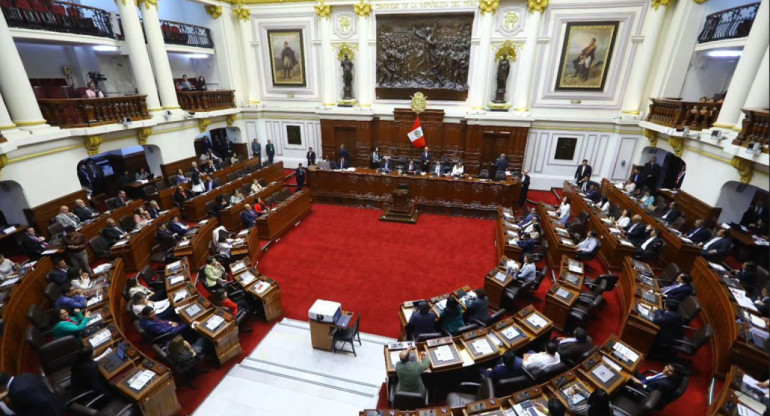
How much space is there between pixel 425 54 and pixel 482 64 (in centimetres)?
243

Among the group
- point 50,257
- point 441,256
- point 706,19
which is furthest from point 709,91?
point 50,257

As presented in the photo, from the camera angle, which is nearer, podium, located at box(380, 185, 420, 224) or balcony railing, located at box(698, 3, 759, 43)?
balcony railing, located at box(698, 3, 759, 43)

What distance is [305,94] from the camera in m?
17.1

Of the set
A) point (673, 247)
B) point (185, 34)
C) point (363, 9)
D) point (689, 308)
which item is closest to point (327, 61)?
point (363, 9)

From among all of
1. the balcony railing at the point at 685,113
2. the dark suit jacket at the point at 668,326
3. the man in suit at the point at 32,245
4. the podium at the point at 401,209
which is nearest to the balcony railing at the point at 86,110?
the man in suit at the point at 32,245

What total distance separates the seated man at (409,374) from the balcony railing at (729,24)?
12577 millimetres

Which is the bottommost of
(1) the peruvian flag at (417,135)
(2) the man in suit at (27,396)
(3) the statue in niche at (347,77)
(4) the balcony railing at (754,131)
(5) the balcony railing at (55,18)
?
(2) the man in suit at (27,396)

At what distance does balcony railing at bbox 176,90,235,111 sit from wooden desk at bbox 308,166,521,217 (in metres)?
5.77

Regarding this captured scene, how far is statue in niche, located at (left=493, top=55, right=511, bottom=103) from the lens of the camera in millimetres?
14109

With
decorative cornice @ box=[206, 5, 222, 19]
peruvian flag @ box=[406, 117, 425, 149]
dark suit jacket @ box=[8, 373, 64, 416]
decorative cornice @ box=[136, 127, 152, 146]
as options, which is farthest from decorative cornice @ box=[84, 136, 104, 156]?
peruvian flag @ box=[406, 117, 425, 149]

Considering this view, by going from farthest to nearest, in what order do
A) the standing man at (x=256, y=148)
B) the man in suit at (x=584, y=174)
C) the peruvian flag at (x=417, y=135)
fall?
the standing man at (x=256, y=148) < the peruvian flag at (x=417, y=135) < the man in suit at (x=584, y=174)

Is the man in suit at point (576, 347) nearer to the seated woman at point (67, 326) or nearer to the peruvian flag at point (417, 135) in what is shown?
the seated woman at point (67, 326)

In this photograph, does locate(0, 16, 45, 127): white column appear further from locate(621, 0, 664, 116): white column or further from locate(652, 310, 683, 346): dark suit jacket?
locate(621, 0, 664, 116): white column

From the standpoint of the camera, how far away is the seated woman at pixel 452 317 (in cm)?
614
